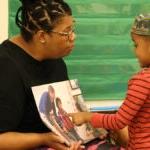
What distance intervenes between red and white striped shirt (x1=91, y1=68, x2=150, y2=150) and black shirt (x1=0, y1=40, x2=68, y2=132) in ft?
0.80

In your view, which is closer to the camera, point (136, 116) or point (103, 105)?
point (136, 116)

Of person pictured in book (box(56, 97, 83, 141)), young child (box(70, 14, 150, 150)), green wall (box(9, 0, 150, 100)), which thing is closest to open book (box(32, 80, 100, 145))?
person pictured in book (box(56, 97, 83, 141))

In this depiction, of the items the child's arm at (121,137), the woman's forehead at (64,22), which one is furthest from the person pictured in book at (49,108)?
the child's arm at (121,137)

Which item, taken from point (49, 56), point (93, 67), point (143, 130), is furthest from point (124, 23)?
point (143, 130)

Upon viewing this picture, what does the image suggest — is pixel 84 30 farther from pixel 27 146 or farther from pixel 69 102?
pixel 27 146

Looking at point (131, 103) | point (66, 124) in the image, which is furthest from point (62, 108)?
point (131, 103)

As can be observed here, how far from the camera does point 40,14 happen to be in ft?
4.70

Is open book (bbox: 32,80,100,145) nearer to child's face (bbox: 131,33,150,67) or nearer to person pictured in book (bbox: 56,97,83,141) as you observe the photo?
person pictured in book (bbox: 56,97,83,141)

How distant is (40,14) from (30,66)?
0.20m

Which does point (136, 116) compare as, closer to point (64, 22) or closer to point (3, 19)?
point (64, 22)

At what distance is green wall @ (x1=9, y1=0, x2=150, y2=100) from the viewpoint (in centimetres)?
190

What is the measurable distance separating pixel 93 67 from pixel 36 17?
592mm

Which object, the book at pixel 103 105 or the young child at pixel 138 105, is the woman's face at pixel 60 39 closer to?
the young child at pixel 138 105

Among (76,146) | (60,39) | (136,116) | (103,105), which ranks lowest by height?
(103,105)
